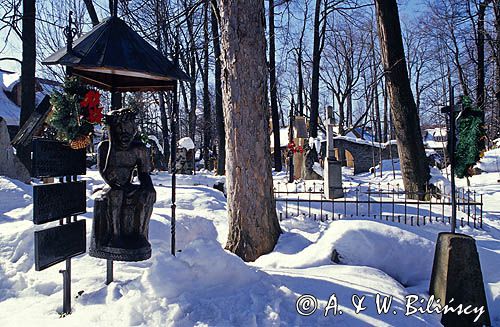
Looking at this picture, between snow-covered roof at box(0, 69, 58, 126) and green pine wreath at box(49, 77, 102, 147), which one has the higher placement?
snow-covered roof at box(0, 69, 58, 126)

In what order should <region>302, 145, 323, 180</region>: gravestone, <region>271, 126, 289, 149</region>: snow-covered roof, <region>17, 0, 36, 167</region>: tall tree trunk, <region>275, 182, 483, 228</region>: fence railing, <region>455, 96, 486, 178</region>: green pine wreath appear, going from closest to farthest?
<region>455, 96, 486, 178</region>: green pine wreath, <region>275, 182, 483, 228</region>: fence railing, <region>17, 0, 36, 167</region>: tall tree trunk, <region>302, 145, 323, 180</region>: gravestone, <region>271, 126, 289, 149</region>: snow-covered roof

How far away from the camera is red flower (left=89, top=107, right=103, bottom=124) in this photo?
13.3ft

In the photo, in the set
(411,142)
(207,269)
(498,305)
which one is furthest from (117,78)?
(411,142)

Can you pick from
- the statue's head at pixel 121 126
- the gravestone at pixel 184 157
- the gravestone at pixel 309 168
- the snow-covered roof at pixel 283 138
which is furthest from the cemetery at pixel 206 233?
the snow-covered roof at pixel 283 138

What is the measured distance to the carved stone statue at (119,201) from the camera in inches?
167

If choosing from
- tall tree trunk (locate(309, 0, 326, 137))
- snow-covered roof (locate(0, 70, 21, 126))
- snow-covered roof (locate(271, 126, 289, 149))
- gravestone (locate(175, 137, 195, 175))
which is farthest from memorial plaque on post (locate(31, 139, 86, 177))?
snow-covered roof (locate(271, 126, 289, 149))

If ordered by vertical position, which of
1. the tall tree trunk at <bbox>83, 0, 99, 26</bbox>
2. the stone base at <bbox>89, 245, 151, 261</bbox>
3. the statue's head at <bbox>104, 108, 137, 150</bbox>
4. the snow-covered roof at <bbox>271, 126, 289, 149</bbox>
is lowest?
the stone base at <bbox>89, 245, 151, 261</bbox>

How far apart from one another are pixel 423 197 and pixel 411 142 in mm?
1446

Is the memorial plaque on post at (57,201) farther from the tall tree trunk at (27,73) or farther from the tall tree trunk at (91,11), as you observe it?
the tall tree trunk at (91,11)

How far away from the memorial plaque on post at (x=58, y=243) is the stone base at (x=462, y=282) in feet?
13.6

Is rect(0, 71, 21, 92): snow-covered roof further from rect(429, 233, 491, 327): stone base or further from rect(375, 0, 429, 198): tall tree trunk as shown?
rect(429, 233, 491, 327): stone base

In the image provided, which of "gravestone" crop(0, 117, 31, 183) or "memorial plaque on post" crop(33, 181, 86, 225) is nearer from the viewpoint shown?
"memorial plaque on post" crop(33, 181, 86, 225)

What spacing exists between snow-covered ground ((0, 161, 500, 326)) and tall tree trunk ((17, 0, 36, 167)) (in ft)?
19.6

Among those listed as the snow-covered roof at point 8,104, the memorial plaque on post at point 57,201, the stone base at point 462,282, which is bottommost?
the stone base at point 462,282
